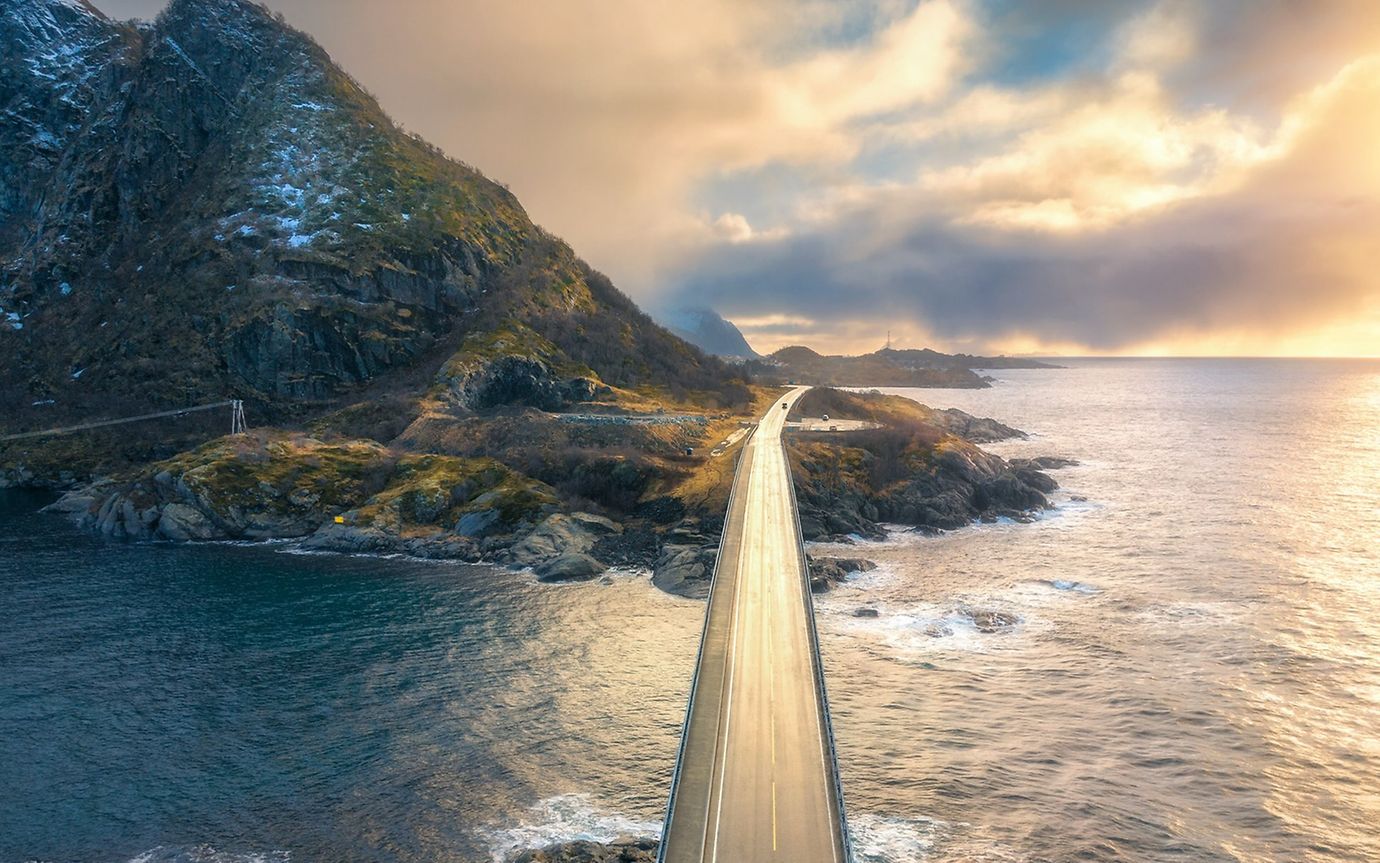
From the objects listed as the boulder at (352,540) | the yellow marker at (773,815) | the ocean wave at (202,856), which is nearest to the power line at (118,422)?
the boulder at (352,540)

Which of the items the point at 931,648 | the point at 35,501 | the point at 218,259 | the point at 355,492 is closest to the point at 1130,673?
the point at 931,648

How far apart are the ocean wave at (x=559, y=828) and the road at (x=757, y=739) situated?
238 inches

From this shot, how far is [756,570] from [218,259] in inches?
5869

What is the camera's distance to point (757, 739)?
4009 cm

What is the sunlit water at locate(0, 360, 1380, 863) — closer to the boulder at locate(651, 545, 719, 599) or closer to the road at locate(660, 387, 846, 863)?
the boulder at locate(651, 545, 719, 599)

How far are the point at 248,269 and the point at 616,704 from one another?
145710 millimetres

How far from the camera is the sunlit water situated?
134ft

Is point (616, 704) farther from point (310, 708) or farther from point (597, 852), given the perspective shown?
point (310, 708)

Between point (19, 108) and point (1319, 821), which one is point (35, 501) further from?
point (1319, 821)

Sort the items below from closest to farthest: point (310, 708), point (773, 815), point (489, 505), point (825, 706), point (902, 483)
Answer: point (773, 815) → point (825, 706) → point (310, 708) → point (489, 505) → point (902, 483)

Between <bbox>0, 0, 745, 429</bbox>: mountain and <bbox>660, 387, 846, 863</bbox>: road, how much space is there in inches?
3684

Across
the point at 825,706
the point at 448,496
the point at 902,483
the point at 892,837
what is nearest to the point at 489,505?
the point at 448,496

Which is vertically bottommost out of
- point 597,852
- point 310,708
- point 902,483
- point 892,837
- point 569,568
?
point 892,837

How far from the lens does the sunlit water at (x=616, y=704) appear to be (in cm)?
4081
